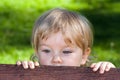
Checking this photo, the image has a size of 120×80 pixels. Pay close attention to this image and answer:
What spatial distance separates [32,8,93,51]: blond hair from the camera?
3.66 meters

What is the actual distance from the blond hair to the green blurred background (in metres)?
1.68

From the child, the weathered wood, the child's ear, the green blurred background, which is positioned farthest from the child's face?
the green blurred background

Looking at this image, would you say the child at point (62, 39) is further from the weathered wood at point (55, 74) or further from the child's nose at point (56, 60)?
the weathered wood at point (55, 74)

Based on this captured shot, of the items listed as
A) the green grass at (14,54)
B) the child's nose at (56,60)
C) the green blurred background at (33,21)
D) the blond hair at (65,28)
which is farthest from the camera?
the green blurred background at (33,21)

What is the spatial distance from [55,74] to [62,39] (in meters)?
0.68

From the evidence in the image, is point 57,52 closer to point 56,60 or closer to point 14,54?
point 56,60

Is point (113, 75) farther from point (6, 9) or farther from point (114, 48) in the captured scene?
point (6, 9)

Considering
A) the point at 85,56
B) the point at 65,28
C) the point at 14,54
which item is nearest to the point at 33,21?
the point at 14,54

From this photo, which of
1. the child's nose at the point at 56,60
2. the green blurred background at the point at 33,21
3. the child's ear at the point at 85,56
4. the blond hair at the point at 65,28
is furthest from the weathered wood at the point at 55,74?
the green blurred background at the point at 33,21

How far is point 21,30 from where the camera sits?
24.7ft

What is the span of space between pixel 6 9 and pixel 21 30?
113 centimetres

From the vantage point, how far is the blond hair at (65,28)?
12.0ft

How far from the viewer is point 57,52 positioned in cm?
354

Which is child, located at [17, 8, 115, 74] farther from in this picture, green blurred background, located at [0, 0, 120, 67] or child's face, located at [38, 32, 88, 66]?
green blurred background, located at [0, 0, 120, 67]
